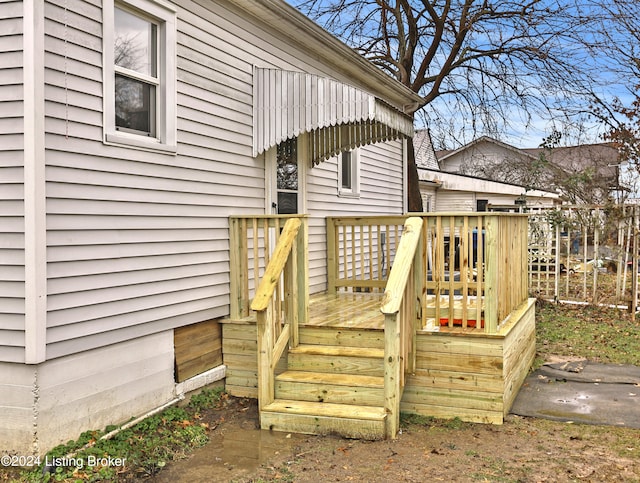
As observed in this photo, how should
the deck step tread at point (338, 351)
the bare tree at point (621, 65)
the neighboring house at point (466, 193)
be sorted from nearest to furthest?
the deck step tread at point (338, 351)
the bare tree at point (621, 65)
the neighboring house at point (466, 193)

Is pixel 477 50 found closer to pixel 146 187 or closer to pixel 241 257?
pixel 241 257

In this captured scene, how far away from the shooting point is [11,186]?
12.5ft

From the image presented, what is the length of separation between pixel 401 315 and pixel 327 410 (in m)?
0.92

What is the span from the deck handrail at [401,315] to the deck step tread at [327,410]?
117mm

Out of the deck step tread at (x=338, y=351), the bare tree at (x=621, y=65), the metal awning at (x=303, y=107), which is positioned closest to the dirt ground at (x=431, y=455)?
the deck step tread at (x=338, y=351)

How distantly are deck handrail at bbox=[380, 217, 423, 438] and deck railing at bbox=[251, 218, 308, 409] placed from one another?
36.4 inches

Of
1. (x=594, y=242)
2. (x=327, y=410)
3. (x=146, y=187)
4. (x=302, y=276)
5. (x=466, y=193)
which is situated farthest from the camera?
(x=466, y=193)

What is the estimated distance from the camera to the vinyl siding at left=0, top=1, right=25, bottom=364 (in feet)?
12.4

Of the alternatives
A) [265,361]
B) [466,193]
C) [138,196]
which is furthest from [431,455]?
[466,193]

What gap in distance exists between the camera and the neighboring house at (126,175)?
12.5 feet

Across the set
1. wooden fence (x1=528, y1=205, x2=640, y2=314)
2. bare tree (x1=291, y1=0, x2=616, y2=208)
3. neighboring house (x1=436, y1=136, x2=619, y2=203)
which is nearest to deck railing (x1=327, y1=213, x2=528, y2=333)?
wooden fence (x1=528, y1=205, x2=640, y2=314)

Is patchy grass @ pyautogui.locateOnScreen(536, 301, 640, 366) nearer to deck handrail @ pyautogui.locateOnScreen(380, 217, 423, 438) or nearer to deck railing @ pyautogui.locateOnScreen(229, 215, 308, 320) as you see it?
deck handrail @ pyautogui.locateOnScreen(380, 217, 423, 438)

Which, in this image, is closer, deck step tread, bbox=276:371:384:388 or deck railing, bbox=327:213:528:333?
deck step tread, bbox=276:371:384:388

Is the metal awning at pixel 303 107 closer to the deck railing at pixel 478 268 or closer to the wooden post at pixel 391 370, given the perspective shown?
the deck railing at pixel 478 268
